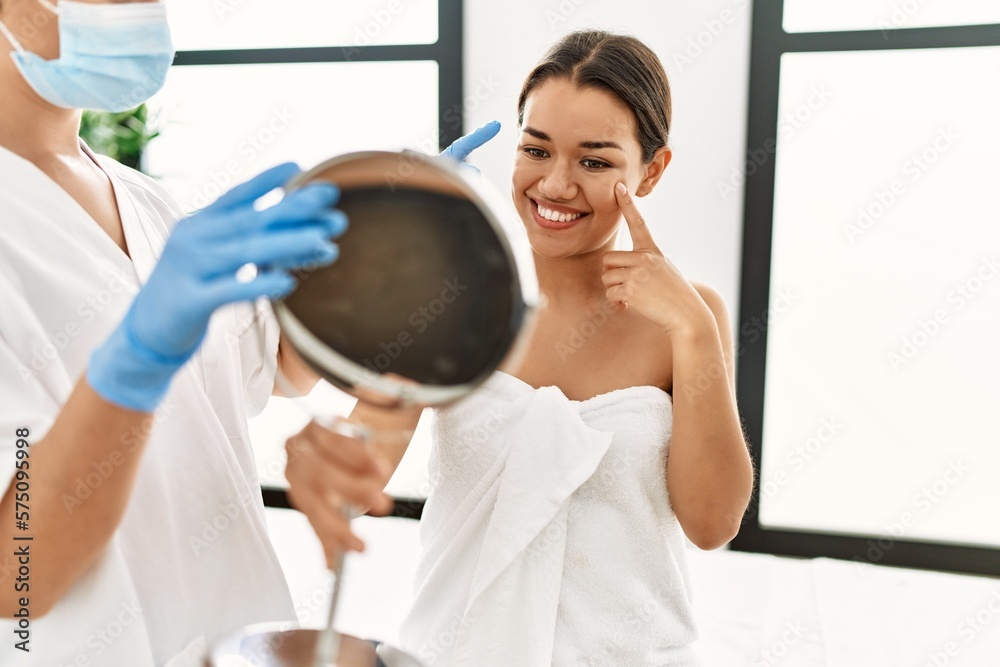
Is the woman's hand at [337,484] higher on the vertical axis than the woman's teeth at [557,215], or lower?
lower

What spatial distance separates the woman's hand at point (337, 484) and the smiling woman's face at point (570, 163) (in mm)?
647

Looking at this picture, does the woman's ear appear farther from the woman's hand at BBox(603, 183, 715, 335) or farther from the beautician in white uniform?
the beautician in white uniform

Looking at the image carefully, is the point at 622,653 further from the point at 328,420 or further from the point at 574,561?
the point at 328,420

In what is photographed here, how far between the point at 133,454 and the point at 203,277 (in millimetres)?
158

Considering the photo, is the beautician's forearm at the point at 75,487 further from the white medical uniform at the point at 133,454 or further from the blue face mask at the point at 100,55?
the blue face mask at the point at 100,55

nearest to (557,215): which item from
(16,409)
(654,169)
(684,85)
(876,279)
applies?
(654,169)

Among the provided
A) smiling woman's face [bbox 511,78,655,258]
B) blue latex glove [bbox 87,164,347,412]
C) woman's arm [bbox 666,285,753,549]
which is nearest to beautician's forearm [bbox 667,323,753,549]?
woman's arm [bbox 666,285,753,549]

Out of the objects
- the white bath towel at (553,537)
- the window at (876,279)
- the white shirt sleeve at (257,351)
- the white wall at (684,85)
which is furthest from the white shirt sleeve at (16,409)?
the window at (876,279)

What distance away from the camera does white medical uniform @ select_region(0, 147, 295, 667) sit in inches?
26.2

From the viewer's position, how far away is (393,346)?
0.51 meters

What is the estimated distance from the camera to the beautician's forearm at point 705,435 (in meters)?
1.06

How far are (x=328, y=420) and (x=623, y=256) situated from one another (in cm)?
67

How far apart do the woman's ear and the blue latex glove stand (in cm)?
78

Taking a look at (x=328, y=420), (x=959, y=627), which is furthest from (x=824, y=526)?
(x=328, y=420)
